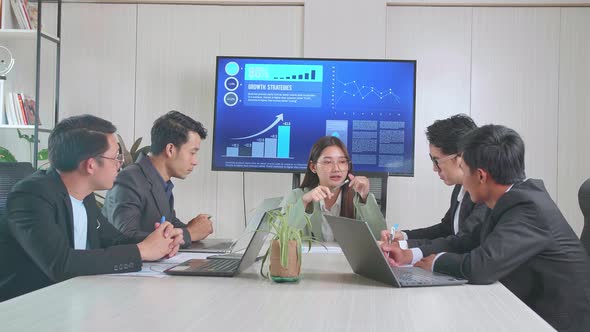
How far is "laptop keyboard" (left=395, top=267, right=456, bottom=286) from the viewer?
167cm

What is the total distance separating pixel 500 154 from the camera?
6.75 feet

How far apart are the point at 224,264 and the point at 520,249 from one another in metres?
0.89

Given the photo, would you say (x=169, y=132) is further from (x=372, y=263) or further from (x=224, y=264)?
(x=372, y=263)

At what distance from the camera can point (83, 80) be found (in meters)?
4.89

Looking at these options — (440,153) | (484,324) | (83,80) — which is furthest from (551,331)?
(83,80)

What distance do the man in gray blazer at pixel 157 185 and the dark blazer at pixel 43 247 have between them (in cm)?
46

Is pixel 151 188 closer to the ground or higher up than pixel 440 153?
closer to the ground

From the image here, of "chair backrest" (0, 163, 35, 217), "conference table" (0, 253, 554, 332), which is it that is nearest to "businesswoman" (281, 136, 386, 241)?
"chair backrest" (0, 163, 35, 217)

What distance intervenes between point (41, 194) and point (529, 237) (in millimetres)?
1483

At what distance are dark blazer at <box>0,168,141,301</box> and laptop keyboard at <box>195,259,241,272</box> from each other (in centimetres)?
20

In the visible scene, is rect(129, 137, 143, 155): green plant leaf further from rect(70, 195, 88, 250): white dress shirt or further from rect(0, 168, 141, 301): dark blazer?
rect(0, 168, 141, 301): dark blazer

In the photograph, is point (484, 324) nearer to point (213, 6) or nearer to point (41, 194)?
point (41, 194)

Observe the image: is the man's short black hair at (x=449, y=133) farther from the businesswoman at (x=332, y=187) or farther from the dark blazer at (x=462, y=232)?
the businesswoman at (x=332, y=187)

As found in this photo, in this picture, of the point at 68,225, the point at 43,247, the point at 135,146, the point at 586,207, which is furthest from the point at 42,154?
the point at 586,207
